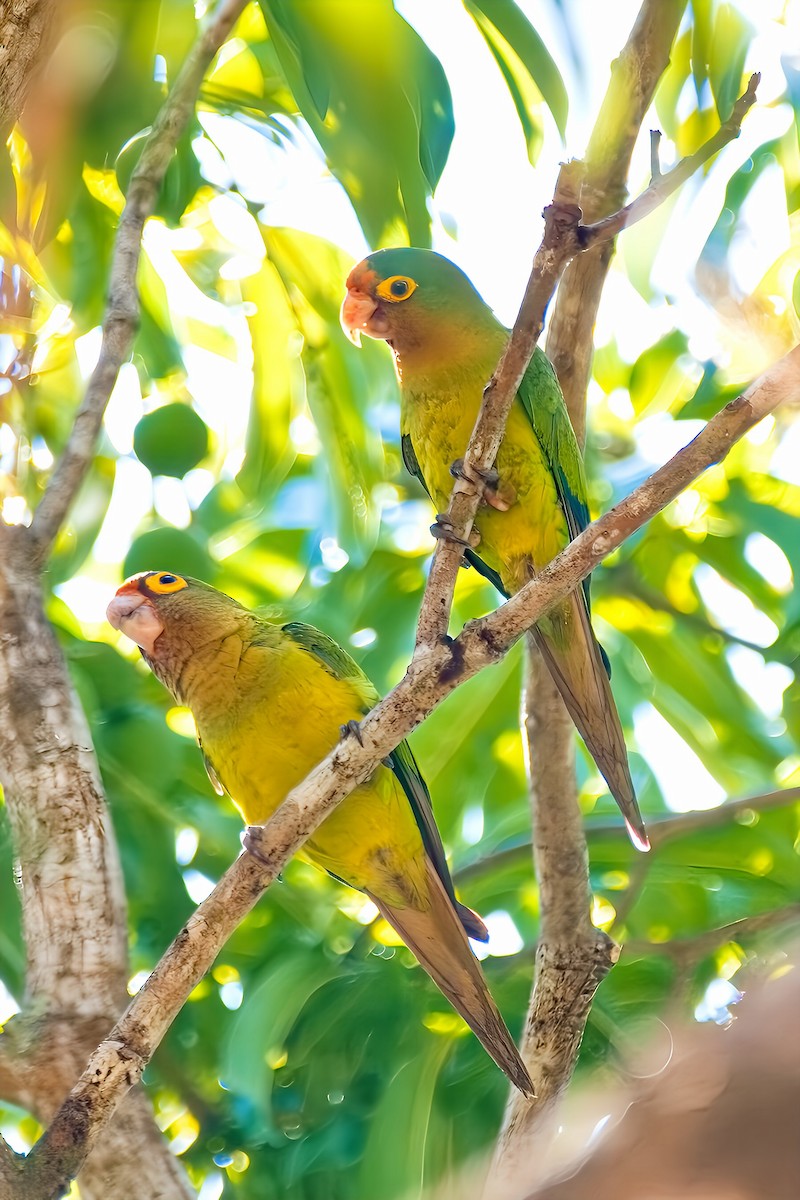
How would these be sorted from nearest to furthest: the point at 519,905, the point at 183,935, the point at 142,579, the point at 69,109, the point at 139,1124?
the point at 183,935 < the point at 139,1124 < the point at 69,109 < the point at 142,579 < the point at 519,905

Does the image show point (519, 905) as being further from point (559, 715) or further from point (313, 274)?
point (313, 274)

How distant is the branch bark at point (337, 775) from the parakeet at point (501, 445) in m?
0.87

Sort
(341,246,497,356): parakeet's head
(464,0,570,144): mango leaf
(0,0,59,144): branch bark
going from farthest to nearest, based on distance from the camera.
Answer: (341,246,497,356): parakeet's head < (464,0,570,144): mango leaf < (0,0,59,144): branch bark

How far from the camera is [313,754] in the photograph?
359 cm

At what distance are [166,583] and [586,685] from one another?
139 cm

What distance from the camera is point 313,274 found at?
4.19m

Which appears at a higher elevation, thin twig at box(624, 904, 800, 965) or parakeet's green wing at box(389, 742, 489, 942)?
parakeet's green wing at box(389, 742, 489, 942)

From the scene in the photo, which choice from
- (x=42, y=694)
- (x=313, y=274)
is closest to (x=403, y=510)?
(x=313, y=274)

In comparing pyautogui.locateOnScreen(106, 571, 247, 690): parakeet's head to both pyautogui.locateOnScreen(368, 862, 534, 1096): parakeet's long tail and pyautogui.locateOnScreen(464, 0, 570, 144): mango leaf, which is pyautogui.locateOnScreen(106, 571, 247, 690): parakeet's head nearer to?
pyautogui.locateOnScreen(368, 862, 534, 1096): parakeet's long tail

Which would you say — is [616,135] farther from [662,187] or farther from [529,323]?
[529,323]

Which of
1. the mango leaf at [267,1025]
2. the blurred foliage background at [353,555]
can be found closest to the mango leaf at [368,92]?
the blurred foliage background at [353,555]

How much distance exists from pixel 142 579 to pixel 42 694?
712 mm

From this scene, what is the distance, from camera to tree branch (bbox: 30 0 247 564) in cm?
366

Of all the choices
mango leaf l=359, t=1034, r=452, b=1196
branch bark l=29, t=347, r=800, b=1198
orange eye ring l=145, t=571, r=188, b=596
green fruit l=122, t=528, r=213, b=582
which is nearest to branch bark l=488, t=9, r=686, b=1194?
mango leaf l=359, t=1034, r=452, b=1196
